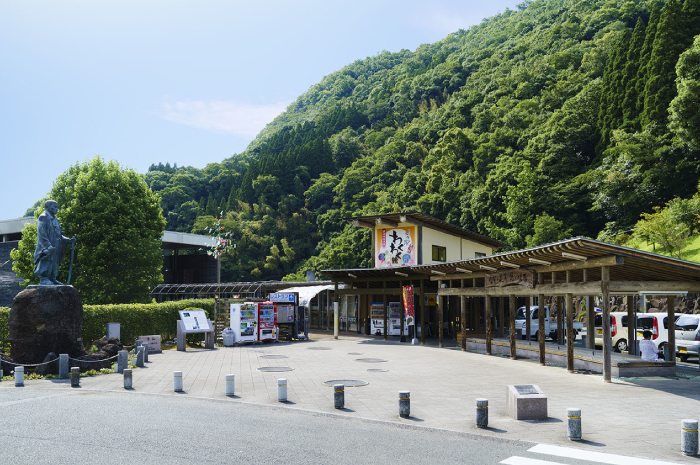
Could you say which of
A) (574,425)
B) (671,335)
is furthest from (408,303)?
(574,425)

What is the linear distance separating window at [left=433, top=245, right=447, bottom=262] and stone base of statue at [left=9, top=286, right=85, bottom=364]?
71.3 ft

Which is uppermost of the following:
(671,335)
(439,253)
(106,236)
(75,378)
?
(106,236)

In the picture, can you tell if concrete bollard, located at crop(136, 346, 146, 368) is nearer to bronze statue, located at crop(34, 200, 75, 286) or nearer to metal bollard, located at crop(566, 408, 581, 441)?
bronze statue, located at crop(34, 200, 75, 286)

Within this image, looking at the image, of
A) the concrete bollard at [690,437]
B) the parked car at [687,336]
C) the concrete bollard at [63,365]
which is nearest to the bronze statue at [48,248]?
the concrete bollard at [63,365]

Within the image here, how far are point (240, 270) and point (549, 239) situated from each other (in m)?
41.0

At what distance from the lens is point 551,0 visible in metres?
120

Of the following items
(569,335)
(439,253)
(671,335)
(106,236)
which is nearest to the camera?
(569,335)

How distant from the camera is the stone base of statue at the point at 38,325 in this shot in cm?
1780

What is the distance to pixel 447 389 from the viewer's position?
14805mm

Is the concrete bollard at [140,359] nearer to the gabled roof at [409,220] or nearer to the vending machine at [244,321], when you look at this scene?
the vending machine at [244,321]

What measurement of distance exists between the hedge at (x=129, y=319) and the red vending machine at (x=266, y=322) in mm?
3937

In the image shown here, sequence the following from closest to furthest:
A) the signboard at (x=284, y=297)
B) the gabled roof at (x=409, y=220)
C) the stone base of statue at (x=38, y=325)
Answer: the stone base of statue at (x=38, y=325)
the signboard at (x=284, y=297)
the gabled roof at (x=409, y=220)

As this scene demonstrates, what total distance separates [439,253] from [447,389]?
20810 mm

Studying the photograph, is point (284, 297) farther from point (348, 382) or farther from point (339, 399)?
point (339, 399)
